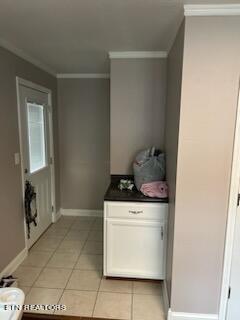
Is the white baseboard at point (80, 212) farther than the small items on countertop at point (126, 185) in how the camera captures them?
Yes

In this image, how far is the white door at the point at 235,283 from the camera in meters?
1.70

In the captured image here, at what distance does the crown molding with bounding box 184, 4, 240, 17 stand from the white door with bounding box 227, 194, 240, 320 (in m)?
1.31

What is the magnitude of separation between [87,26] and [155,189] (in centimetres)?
153

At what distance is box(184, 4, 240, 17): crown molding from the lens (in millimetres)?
1488

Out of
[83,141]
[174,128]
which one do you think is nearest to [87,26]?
[174,128]

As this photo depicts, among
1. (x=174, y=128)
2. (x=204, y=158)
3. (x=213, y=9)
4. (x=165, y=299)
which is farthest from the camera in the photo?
(x=165, y=299)

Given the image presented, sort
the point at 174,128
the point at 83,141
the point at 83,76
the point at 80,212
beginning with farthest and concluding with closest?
the point at 80,212
the point at 83,141
the point at 83,76
the point at 174,128

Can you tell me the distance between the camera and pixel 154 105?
104 inches

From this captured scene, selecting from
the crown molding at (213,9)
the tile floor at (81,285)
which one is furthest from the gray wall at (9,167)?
the crown molding at (213,9)

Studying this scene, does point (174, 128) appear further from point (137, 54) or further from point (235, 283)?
point (235, 283)

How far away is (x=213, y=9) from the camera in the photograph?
1.50 m

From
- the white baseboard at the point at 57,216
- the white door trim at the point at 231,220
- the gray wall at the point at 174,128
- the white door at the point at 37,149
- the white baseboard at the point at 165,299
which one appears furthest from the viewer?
the white baseboard at the point at 57,216

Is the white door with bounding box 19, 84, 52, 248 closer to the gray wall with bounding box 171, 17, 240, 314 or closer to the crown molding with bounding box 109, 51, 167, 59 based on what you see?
the crown molding with bounding box 109, 51, 167, 59

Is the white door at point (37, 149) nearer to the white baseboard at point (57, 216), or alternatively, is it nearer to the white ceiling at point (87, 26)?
the white baseboard at point (57, 216)
